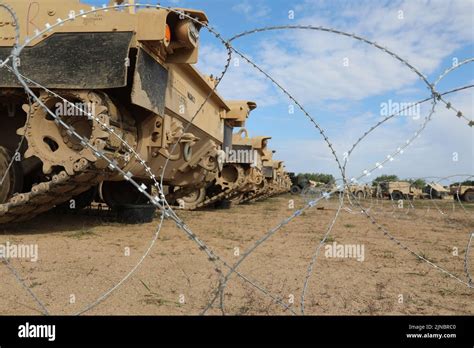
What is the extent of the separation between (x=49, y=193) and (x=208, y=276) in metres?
2.80

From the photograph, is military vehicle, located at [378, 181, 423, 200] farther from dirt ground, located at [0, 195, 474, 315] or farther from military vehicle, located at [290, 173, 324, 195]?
dirt ground, located at [0, 195, 474, 315]

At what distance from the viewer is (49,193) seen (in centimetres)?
617

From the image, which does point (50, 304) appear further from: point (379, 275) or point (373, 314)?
point (379, 275)

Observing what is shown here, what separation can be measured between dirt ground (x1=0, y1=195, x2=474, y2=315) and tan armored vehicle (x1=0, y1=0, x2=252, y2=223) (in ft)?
2.70

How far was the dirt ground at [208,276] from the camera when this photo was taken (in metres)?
3.53

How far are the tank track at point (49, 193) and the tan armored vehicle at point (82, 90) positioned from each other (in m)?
0.01

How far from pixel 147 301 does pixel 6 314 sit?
932mm

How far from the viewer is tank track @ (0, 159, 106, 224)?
5.89 meters

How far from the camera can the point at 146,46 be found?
6.29 metres

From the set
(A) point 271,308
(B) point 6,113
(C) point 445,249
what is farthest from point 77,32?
(C) point 445,249
